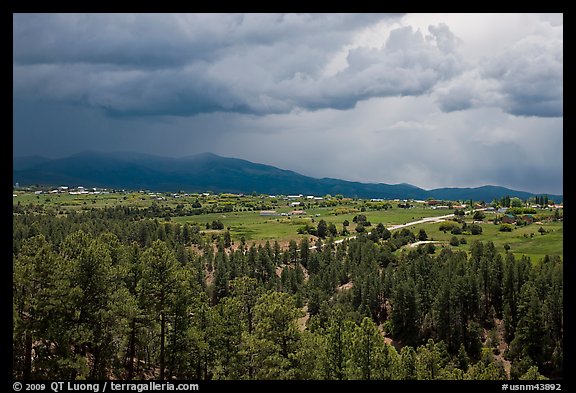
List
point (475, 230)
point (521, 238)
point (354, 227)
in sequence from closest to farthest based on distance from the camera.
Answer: point (521, 238), point (475, 230), point (354, 227)

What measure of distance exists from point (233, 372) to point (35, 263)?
14.1 meters

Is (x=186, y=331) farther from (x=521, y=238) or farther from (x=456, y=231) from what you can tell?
(x=456, y=231)

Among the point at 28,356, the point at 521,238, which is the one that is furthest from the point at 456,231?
the point at 28,356

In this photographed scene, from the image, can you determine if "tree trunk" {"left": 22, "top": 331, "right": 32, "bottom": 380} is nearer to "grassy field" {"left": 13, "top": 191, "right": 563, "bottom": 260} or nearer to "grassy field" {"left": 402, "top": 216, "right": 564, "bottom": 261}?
"grassy field" {"left": 402, "top": 216, "right": 564, "bottom": 261}

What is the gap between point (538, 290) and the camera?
57656mm

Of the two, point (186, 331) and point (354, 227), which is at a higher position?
point (186, 331)

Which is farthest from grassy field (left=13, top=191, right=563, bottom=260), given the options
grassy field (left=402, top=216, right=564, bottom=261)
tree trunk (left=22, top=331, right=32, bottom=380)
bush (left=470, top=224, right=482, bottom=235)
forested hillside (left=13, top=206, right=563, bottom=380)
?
tree trunk (left=22, top=331, right=32, bottom=380)

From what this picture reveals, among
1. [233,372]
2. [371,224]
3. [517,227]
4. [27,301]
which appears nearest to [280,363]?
[233,372]

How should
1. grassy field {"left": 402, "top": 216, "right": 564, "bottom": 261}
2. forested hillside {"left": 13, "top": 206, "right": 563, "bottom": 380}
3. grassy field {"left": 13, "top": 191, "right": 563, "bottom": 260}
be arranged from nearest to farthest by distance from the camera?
forested hillside {"left": 13, "top": 206, "right": 563, "bottom": 380} < grassy field {"left": 402, "top": 216, "right": 564, "bottom": 261} < grassy field {"left": 13, "top": 191, "right": 563, "bottom": 260}

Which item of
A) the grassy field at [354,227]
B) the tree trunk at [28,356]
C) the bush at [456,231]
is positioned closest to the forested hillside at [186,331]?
the tree trunk at [28,356]

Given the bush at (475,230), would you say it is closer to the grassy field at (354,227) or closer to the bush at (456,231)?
the grassy field at (354,227)
